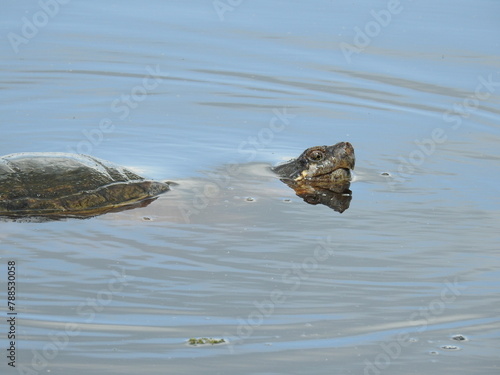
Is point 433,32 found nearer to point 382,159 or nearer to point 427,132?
point 427,132

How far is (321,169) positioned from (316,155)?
0.47 feet

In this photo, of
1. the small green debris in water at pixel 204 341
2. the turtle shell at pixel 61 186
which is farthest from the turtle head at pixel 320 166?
the small green debris in water at pixel 204 341

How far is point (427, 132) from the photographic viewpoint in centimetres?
998

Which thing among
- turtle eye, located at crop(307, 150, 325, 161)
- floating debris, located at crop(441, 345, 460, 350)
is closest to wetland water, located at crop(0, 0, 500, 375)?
floating debris, located at crop(441, 345, 460, 350)

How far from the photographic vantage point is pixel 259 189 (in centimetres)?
819

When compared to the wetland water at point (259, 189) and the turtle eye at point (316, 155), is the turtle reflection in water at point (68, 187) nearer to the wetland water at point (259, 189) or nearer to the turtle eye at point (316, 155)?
the wetland water at point (259, 189)

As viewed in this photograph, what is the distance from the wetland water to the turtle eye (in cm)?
42

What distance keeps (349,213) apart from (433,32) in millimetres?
6717

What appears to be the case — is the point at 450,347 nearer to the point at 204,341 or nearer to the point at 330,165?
the point at 204,341

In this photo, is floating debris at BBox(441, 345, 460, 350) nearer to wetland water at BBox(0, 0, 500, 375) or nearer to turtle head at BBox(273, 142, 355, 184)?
wetland water at BBox(0, 0, 500, 375)

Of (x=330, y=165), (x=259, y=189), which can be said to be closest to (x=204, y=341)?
(x=259, y=189)

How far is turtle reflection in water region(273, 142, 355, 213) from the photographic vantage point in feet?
27.9

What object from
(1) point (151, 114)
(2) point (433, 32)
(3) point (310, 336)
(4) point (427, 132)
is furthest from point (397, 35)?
(3) point (310, 336)

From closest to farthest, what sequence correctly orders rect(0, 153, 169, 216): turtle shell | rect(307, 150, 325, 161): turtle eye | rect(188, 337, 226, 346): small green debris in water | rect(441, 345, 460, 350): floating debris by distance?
1. rect(188, 337, 226, 346): small green debris in water
2. rect(441, 345, 460, 350): floating debris
3. rect(0, 153, 169, 216): turtle shell
4. rect(307, 150, 325, 161): turtle eye
